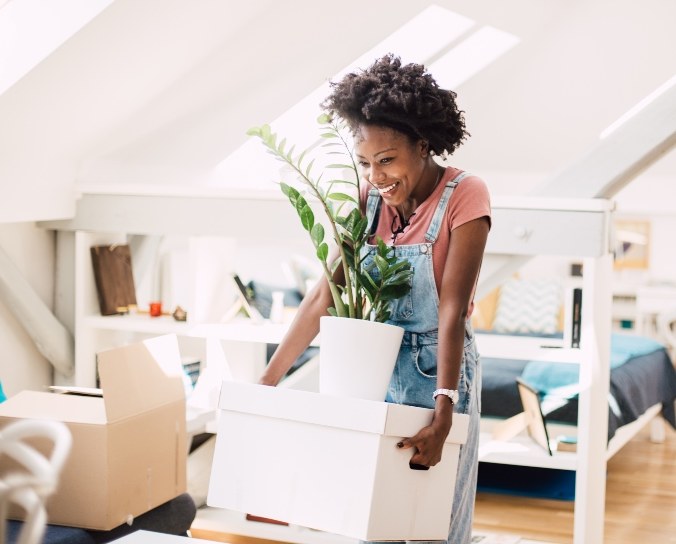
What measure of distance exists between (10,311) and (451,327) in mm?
2010

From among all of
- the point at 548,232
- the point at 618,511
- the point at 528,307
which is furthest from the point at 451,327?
the point at 528,307

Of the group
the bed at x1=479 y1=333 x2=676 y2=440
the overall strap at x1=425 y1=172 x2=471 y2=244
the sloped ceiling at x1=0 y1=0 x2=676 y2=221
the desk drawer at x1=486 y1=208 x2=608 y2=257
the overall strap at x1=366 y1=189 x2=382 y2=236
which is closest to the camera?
the overall strap at x1=425 y1=172 x2=471 y2=244

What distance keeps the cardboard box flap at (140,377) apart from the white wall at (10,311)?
3.24ft

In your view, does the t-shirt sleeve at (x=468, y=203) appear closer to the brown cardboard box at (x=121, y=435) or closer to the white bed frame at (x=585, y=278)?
the brown cardboard box at (x=121, y=435)

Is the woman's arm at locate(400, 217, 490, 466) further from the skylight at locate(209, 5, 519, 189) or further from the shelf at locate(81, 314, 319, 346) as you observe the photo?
the skylight at locate(209, 5, 519, 189)

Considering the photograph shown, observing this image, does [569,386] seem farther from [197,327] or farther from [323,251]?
[323,251]

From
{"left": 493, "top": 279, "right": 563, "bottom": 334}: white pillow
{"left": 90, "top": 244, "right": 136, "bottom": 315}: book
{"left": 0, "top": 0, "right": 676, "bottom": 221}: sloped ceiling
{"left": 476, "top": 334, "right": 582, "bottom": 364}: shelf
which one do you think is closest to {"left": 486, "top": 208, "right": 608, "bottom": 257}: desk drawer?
{"left": 476, "top": 334, "right": 582, "bottom": 364}: shelf

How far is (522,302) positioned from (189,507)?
131 inches

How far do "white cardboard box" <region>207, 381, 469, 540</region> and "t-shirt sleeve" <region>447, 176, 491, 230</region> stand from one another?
338 millimetres

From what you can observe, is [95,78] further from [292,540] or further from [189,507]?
[292,540]

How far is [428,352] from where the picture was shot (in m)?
1.79

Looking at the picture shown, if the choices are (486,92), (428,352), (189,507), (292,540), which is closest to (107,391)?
(189,507)

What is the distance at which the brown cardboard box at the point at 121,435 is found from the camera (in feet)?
→ 7.09

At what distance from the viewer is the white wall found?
3220 mm
